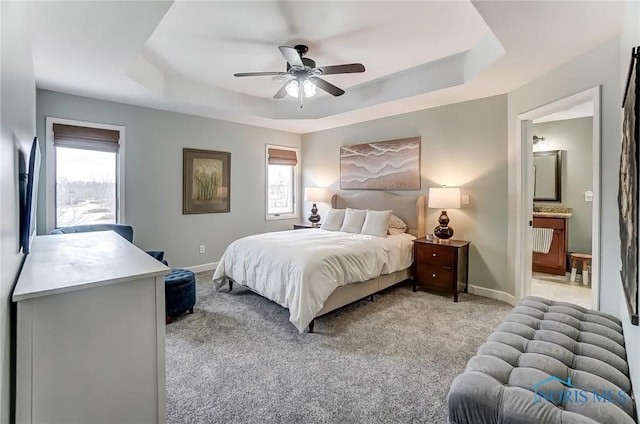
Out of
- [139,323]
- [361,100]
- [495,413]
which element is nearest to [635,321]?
[495,413]

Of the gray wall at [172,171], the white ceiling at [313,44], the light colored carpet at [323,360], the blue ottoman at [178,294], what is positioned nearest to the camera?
the light colored carpet at [323,360]

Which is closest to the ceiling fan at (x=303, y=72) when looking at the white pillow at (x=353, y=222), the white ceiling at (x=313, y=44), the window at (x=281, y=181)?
the white ceiling at (x=313, y=44)

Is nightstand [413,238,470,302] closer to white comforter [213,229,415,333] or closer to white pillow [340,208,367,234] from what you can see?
→ white comforter [213,229,415,333]

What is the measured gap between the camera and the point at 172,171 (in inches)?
182

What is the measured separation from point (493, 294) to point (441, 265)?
753 mm

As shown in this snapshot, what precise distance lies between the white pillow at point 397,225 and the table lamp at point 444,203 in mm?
484

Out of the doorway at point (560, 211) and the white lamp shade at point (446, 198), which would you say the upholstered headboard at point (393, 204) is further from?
the doorway at point (560, 211)

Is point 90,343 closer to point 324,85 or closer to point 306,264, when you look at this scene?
point 306,264

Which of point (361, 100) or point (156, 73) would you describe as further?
point (361, 100)

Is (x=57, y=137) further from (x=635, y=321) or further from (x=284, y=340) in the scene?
(x=635, y=321)

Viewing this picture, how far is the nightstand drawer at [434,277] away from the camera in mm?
3742

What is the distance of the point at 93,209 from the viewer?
4016mm

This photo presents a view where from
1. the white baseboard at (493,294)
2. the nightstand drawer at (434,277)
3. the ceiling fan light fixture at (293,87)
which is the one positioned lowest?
the white baseboard at (493,294)

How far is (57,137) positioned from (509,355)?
486 cm
